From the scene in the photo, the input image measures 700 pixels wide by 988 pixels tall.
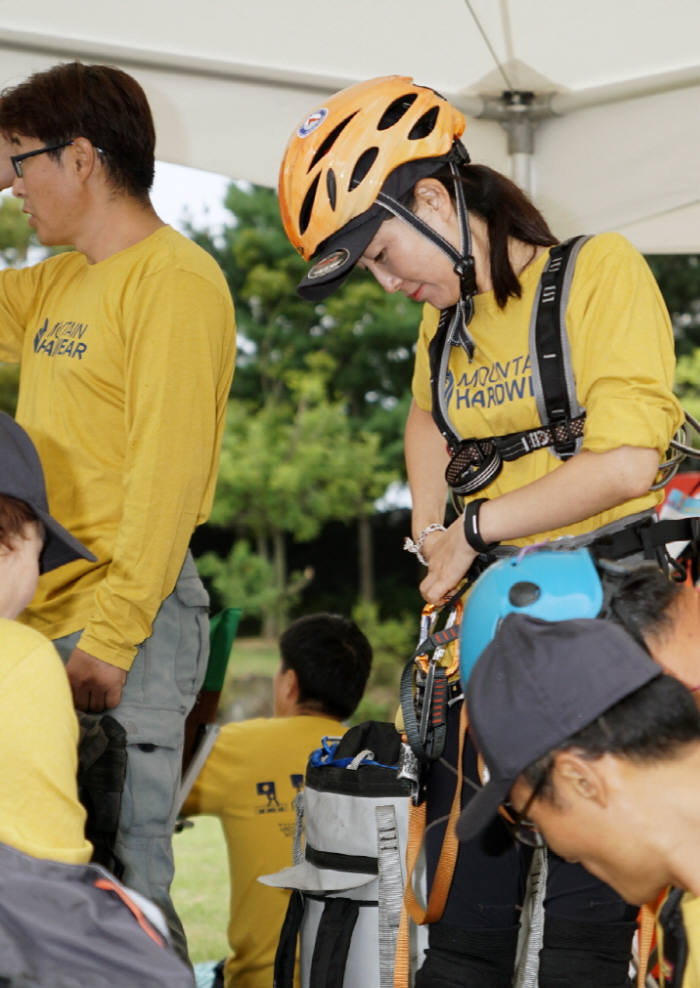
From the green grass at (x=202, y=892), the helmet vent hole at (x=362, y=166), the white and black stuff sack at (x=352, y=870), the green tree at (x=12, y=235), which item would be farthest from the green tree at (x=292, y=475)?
the helmet vent hole at (x=362, y=166)

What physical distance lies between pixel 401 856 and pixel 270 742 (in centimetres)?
128

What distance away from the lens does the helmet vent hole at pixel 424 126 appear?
94.5 inches

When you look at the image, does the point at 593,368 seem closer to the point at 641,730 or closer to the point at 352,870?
the point at 641,730

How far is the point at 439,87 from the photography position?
405 cm

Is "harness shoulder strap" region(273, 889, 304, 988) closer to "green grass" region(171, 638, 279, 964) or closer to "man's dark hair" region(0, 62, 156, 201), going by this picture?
"green grass" region(171, 638, 279, 964)

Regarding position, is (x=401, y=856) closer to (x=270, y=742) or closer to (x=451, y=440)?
(x=451, y=440)

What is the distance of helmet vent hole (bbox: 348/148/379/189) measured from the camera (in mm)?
2354

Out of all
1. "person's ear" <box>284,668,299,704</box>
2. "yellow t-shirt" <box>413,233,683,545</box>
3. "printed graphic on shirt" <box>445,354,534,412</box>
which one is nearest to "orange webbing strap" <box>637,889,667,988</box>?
"yellow t-shirt" <box>413,233,683,545</box>

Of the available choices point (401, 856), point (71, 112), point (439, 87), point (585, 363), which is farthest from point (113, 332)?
point (439, 87)

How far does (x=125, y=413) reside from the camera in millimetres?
2715

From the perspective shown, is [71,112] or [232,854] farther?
[232,854]

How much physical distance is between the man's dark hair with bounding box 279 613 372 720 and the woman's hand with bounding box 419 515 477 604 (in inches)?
64.8

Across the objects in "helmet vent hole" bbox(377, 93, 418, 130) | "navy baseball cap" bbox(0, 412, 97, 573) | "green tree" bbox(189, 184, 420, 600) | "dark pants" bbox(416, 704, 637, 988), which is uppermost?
"helmet vent hole" bbox(377, 93, 418, 130)

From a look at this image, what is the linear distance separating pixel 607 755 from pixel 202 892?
5.14 metres
